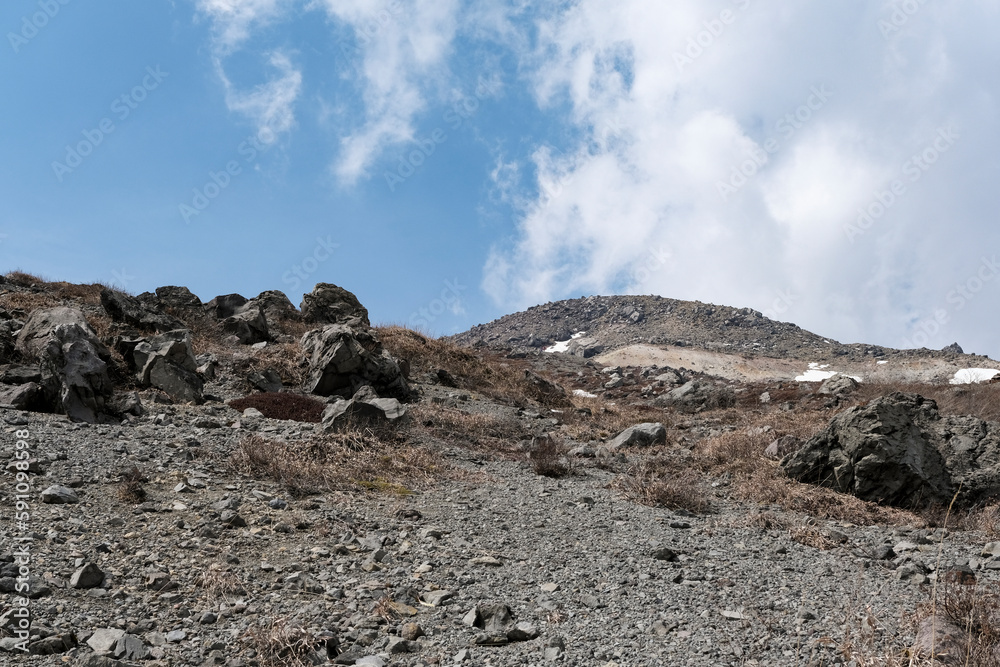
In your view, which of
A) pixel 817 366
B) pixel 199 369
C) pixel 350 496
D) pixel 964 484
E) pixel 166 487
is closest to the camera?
pixel 166 487

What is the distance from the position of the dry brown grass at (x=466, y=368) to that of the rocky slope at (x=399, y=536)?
5.80 metres

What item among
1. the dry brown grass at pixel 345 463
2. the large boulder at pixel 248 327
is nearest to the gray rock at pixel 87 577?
the dry brown grass at pixel 345 463

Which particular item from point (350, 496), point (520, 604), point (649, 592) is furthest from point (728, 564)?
point (350, 496)

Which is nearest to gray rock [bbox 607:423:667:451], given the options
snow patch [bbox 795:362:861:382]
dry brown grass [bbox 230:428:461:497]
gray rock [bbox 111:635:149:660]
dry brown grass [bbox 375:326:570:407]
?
dry brown grass [bbox 230:428:461:497]

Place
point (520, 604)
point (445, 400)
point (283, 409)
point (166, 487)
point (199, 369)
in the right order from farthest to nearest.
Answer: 1. point (445, 400)
2. point (199, 369)
3. point (283, 409)
4. point (166, 487)
5. point (520, 604)

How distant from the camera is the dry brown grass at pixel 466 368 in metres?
22.2

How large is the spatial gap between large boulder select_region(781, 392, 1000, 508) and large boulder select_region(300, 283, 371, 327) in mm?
18854

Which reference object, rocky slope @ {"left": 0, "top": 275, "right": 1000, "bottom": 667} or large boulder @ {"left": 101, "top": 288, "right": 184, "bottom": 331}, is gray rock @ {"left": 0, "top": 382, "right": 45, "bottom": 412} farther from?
large boulder @ {"left": 101, "top": 288, "right": 184, "bottom": 331}

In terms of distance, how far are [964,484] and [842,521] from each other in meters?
2.25

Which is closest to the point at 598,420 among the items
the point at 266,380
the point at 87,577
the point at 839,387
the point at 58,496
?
the point at 266,380

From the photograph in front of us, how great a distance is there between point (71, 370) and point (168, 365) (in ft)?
8.95

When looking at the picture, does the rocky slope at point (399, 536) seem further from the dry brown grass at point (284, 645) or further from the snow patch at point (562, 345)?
the snow patch at point (562, 345)

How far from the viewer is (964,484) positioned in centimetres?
944

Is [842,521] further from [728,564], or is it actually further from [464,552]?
[464,552]
